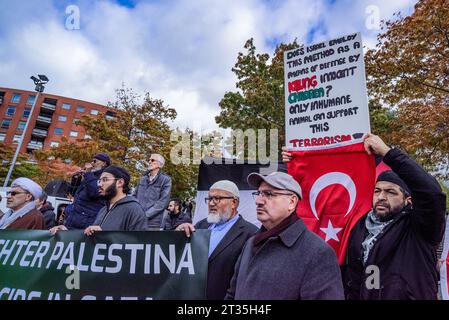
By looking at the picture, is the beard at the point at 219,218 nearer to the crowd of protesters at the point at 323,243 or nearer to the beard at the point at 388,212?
the crowd of protesters at the point at 323,243

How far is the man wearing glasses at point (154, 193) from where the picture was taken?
518cm

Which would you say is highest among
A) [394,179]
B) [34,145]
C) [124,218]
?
[34,145]

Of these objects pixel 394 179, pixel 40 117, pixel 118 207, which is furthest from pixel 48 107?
pixel 394 179

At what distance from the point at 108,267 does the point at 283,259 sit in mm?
1710

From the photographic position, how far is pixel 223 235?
302cm

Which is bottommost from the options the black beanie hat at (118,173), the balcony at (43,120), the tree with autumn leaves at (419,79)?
the black beanie hat at (118,173)

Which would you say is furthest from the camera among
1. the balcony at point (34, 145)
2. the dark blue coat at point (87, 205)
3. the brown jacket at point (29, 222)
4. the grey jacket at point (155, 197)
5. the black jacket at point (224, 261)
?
the balcony at point (34, 145)

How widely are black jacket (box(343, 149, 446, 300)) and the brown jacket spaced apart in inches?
132

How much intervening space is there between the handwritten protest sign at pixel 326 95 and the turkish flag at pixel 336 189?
0.12m

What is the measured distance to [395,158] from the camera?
7.64 ft

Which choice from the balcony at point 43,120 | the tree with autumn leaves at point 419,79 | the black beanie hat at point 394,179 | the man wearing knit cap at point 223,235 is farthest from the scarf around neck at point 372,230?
the balcony at point 43,120

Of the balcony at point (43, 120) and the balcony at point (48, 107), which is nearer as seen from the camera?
the balcony at point (43, 120)

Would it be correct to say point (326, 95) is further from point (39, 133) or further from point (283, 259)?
point (39, 133)

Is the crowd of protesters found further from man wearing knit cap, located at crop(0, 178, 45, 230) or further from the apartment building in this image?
the apartment building
